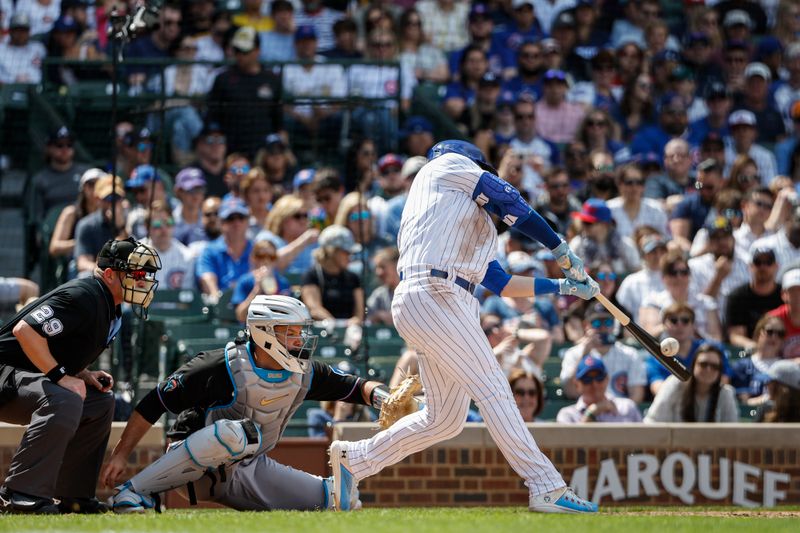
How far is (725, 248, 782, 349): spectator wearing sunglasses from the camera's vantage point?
39.2 ft

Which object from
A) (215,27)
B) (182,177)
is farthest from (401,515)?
(215,27)

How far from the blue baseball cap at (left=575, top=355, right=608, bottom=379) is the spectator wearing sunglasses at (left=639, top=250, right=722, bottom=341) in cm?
150

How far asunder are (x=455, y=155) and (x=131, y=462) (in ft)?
9.98

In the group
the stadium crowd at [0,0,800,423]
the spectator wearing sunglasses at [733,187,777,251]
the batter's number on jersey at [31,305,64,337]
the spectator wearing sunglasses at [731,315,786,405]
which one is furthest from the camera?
the spectator wearing sunglasses at [733,187,777,251]

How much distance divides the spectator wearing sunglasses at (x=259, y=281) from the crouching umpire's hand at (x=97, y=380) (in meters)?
2.93

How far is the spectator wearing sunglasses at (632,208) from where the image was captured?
12906mm

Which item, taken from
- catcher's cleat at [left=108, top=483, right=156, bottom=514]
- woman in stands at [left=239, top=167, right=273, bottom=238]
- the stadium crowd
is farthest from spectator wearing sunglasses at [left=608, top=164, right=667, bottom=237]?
catcher's cleat at [left=108, top=483, right=156, bottom=514]

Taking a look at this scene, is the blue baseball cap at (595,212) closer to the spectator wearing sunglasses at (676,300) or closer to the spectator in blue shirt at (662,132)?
the spectator wearing sunglasses at (676,300)

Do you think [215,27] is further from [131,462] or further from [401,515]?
[401,515]

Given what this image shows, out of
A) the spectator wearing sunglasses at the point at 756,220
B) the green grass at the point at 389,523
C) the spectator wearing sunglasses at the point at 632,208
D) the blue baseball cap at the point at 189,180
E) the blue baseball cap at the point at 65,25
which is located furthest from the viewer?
the blue baseball cap at the point at 65,25

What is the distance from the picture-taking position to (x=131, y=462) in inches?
358

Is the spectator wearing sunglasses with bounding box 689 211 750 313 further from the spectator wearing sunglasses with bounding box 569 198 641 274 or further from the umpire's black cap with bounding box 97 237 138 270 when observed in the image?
the umpire's black cap with bounding box 97 237 138 270

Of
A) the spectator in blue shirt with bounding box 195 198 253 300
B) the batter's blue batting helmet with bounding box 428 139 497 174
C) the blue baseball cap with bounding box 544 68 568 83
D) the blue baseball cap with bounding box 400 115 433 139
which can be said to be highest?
the blue baseball cap with bounding box 544 68 568 83

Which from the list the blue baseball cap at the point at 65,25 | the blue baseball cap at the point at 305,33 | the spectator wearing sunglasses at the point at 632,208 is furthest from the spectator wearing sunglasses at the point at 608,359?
the blue baseball cap at the point at 65,25
